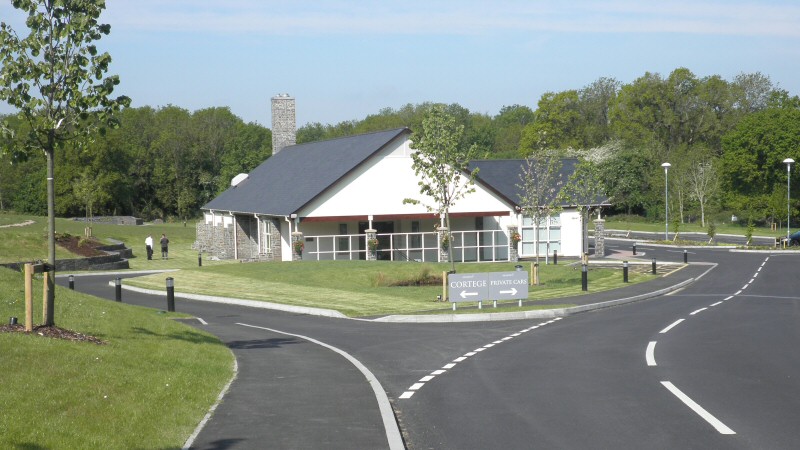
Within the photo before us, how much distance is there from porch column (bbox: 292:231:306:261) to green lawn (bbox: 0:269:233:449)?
94.7ft

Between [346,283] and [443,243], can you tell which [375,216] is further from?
[346,283]

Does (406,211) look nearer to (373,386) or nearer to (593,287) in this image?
(593,287)

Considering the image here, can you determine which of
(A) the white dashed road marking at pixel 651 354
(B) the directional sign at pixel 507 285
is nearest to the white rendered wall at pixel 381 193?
(B) the directional sign at pixel 507 285

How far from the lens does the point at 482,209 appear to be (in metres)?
51.7

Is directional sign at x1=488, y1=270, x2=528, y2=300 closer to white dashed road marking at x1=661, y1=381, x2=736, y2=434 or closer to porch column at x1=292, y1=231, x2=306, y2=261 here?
white dashed road marking at x1=661, y1=381, x2=736, y2=434

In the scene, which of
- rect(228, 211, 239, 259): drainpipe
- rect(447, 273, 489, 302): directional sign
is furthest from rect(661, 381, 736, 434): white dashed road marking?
rect(228, 211, 239, 259): drainpipe

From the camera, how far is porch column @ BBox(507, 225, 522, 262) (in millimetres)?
51166

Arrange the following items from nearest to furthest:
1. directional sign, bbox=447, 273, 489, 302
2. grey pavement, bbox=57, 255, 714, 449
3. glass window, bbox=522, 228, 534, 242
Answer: grey pavement, bbox=57, 255, 714, 449
directional sign, bbox=447, 273, 489, 302
glass window, bbox=522, 228, 534, 242

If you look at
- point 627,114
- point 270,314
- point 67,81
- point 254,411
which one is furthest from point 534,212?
point 627,114

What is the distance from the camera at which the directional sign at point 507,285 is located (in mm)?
28266

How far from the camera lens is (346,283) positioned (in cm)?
3912

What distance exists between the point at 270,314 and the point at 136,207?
260 feet

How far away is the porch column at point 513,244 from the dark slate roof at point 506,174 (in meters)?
1.55

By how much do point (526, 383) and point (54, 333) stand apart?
7.54 metres
